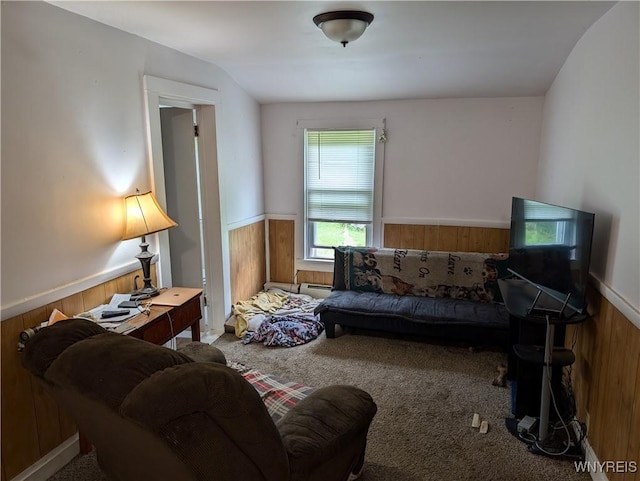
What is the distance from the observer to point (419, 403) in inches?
107

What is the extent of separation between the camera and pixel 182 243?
3787mm

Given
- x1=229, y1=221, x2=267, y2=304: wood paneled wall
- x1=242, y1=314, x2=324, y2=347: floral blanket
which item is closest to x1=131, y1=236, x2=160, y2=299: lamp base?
x1=242, y1=314, x2=324, y2=347: floral blanket

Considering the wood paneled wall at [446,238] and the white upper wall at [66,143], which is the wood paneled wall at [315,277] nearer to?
the wood paneled wall at [446,238]

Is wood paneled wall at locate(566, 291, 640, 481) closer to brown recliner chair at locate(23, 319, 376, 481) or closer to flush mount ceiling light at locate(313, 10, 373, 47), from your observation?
brown recliner chair at locate(23, 319, 376, 481)

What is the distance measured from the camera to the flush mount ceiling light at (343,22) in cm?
231

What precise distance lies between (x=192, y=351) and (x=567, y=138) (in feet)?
9.34

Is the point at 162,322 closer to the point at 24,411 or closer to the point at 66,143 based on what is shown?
the point at 24,411

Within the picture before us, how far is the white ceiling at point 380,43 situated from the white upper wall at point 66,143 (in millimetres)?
160

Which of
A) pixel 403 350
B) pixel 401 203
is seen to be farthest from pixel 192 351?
pixel 401 203

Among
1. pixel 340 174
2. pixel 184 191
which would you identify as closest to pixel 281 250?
pixel 340 174

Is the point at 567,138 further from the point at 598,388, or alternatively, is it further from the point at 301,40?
the point at 301,40

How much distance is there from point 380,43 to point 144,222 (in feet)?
6.37

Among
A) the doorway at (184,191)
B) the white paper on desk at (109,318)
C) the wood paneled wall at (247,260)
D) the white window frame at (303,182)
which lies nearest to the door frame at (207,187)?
the doorway at (184,191)

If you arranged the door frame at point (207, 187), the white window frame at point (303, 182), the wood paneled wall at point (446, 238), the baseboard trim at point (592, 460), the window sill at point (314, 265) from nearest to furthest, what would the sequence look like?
the baseboard trim at point (592, 460)
the door frame at point (207, 187)
the wood paneled wall at point (446, 238)
the white window frame at point (303, 182)
the window sill at point (314, 265)
